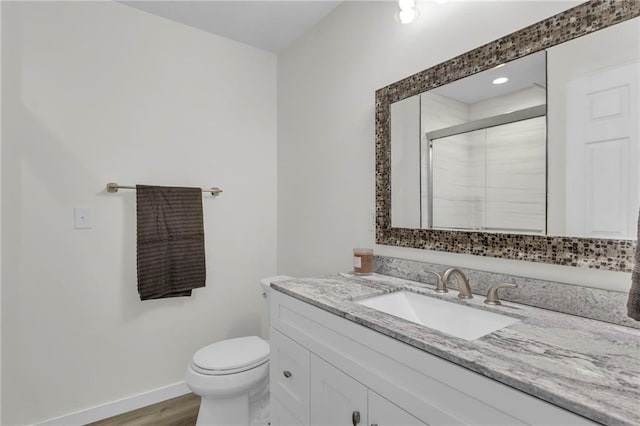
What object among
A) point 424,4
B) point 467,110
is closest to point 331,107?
point 424,4

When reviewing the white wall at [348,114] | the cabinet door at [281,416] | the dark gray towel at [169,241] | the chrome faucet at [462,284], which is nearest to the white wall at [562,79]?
the white wall at [348,114]

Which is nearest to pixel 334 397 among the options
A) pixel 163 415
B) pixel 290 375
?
pixel 290 375

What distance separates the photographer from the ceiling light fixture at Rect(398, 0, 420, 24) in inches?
A: 55.2

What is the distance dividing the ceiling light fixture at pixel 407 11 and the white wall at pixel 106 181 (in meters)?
1.33

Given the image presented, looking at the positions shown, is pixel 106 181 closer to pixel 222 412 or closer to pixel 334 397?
pixel 222 412

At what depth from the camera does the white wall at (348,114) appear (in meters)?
1.22

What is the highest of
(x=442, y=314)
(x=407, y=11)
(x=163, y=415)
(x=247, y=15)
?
(x=247, y=15)

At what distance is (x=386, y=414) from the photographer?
2.90 feet

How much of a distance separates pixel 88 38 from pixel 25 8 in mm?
273

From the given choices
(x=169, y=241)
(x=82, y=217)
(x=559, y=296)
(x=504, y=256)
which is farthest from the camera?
(x=169, y=241)

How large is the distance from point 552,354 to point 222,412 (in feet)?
5.00

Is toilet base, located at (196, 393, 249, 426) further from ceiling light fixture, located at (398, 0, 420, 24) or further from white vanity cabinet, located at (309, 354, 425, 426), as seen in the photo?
ceiling light fixture, located at (398, 0, 420, 24)

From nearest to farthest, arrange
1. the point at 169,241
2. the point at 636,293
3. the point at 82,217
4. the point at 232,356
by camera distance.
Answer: the point at 636,293, the point at 232,356, the point at 82,217, the point at 169,241

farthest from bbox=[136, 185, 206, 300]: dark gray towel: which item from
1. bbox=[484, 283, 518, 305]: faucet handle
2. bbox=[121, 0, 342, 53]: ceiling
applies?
bbox=[484, 283, 518, 305]: faucet handle
